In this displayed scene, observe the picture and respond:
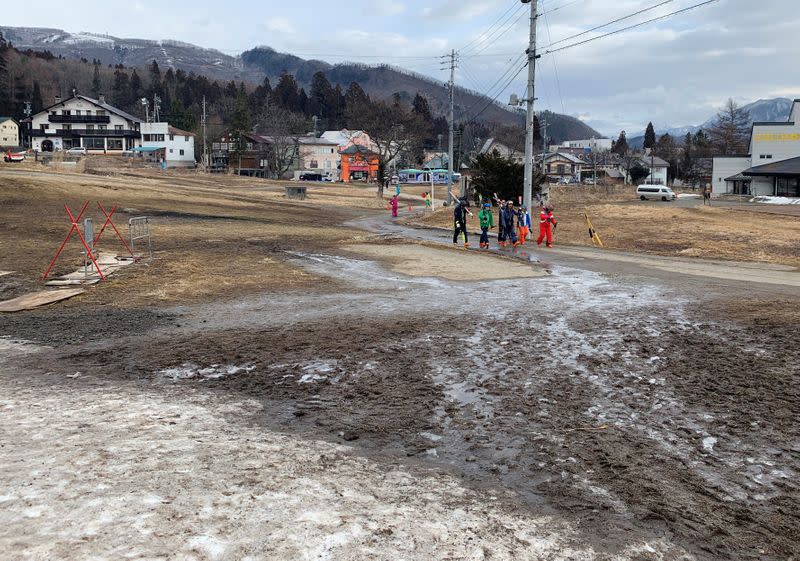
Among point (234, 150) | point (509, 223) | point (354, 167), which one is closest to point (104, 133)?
point (234, 150)

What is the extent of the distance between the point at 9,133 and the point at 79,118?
20.0 meters

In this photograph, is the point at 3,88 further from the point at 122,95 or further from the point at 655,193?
the point at 655,193

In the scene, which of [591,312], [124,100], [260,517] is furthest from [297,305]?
[124,100]

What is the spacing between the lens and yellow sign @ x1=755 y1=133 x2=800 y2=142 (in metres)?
72.1

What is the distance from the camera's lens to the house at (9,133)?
4203 inches

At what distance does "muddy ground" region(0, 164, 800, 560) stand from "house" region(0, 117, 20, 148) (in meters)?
112

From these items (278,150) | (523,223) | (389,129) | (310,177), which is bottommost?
(523,223)

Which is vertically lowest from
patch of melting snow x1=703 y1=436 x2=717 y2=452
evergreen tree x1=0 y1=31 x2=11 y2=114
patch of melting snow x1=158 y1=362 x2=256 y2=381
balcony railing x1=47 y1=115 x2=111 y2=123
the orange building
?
patch of melting snow x1=703 y1=436 x2=717 y2=452

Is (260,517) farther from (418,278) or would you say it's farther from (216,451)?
(418,278)

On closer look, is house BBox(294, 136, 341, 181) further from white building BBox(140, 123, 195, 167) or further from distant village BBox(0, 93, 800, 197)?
white building BBox(140, 123, 195, 167)

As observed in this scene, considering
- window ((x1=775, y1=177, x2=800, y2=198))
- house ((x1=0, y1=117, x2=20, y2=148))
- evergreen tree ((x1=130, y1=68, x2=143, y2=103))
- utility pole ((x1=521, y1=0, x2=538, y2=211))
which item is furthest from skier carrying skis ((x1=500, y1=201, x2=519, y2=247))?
evergreen tree ((x1=130, y1=68, x2=143, y2=103))

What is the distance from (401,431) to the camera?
22.4 ft

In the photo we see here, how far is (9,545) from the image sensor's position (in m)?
4.26

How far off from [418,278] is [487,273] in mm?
2075
